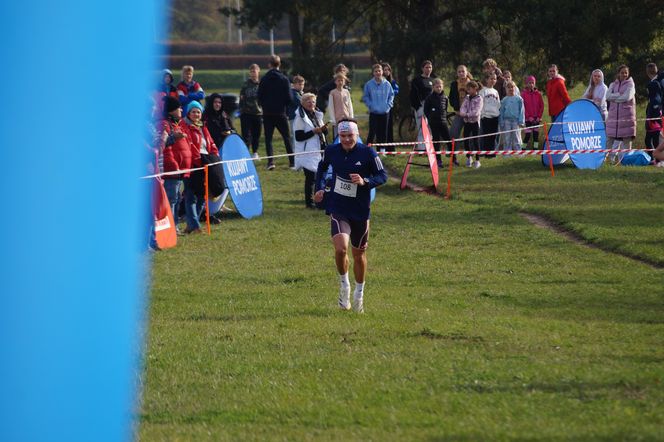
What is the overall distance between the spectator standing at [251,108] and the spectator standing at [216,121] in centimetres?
372

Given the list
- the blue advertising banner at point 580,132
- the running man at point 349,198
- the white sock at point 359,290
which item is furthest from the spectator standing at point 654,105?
the white sock at point 359,290

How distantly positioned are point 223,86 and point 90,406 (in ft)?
211

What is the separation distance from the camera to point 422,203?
19031 mm

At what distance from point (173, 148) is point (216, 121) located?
14.7ft

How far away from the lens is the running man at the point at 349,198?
33.8ft

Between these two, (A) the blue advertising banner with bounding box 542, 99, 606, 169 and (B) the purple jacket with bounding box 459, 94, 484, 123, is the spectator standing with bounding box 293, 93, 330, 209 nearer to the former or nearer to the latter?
(B) the purple jacket with bounding box 459, 94, 484, 123

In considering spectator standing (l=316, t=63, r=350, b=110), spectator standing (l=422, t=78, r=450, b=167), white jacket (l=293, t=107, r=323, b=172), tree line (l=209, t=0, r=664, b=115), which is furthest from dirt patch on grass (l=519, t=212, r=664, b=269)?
tree line (l=209, t=0, r=664, b=115)

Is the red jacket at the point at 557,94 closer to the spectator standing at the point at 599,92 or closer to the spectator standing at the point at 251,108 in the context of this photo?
the spectator standing at the point at 599,92

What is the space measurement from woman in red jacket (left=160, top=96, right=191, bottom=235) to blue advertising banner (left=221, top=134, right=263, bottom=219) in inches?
53.9

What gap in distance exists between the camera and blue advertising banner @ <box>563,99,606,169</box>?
21.9 m

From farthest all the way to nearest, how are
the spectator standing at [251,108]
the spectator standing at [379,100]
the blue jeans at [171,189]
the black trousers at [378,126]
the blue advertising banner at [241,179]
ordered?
1. the spectator standing at [251,108]
2. the black trousers at [378,126]
3. the spectator standing at [379,100]
4. the blue advertising banner at [241,179]
5. the blue jeans at [171,189]

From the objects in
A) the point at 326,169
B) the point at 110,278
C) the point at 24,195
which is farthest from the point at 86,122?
the point at 326,169

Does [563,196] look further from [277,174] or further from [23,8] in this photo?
[23,8]

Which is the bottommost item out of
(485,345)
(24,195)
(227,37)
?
(485,345)
